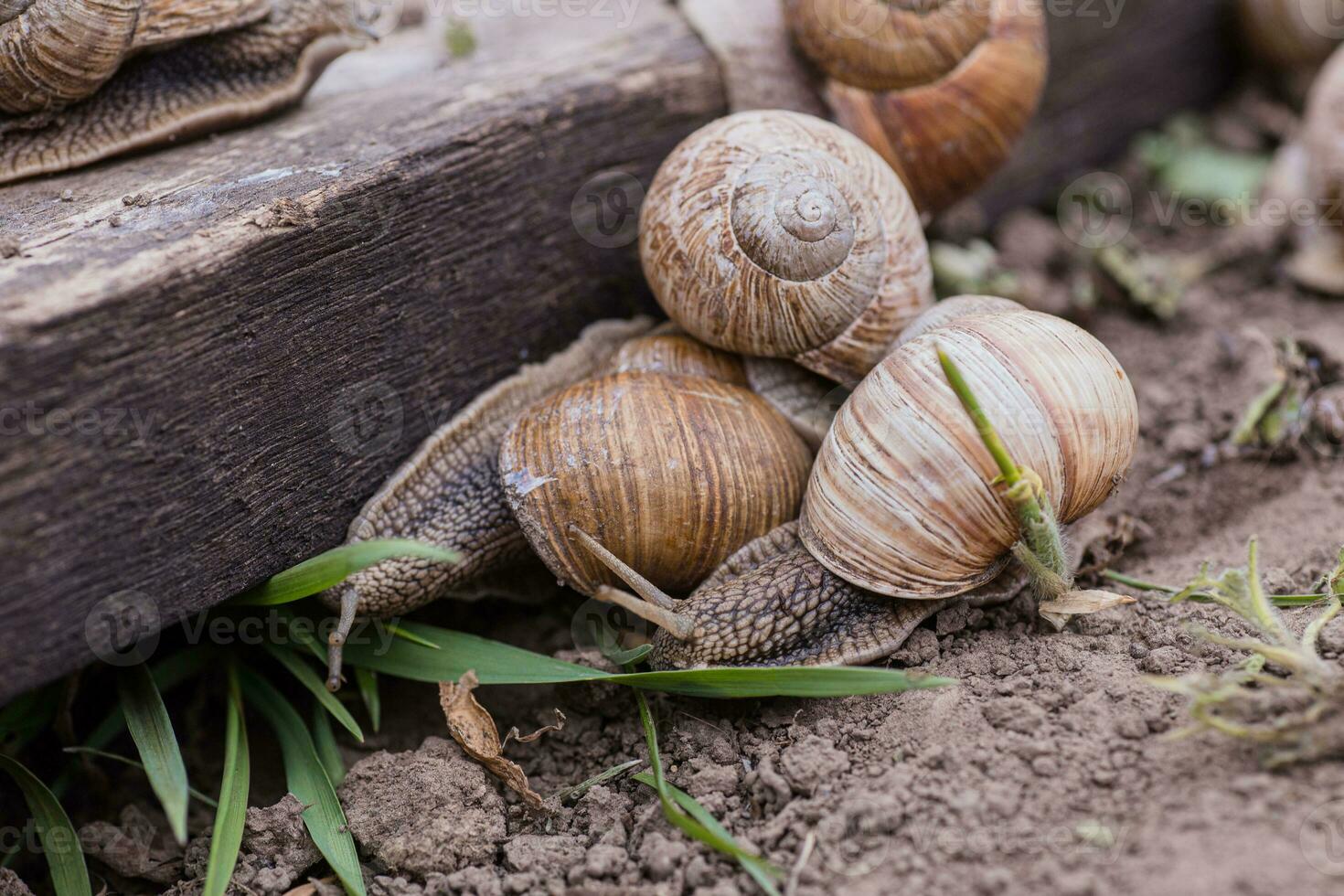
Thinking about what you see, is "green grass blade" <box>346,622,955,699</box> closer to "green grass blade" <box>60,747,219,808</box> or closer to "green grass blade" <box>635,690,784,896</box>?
"green grass blade" <box>635,690,784,896</box>

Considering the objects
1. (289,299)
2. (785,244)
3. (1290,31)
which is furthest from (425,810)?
(1290,31)

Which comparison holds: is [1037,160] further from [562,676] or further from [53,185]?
[53,185]

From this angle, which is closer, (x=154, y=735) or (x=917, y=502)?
(x=917, y=502)

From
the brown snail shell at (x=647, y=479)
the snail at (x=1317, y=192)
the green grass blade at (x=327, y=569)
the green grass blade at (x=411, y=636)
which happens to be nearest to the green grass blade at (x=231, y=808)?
the green grass blade at (x=327, y=569)

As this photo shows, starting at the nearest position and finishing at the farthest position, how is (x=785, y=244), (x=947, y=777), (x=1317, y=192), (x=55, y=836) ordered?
(x=947, y=777) → (x=55, y=836) → (x=785, y=244) → (x=1317, y=192)

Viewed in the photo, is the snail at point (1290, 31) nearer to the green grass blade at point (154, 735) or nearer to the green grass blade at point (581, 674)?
the green grass blade at point (581, 674)

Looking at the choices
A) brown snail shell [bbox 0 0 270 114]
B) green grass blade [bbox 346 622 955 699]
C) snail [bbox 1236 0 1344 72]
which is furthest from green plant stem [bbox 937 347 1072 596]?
snail [bbox 1236 0 1344 72]

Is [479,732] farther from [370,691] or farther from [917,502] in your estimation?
[917,502]
